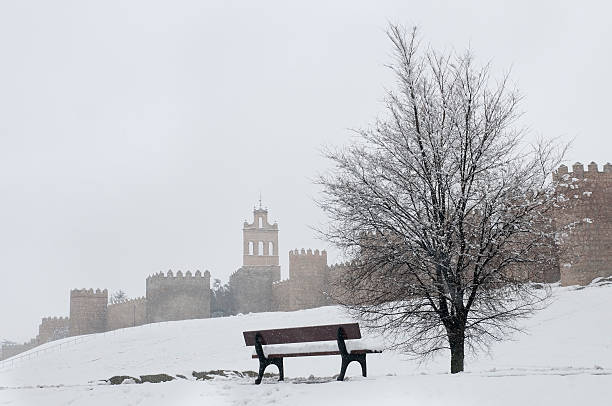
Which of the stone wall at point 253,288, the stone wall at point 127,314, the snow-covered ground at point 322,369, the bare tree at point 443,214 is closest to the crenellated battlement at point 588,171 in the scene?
the snow-covered ground at point 322,369

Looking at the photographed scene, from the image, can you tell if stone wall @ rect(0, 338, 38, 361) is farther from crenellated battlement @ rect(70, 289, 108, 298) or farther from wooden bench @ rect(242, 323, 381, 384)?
wooden bench @ rect(242, 323, 381, 384)

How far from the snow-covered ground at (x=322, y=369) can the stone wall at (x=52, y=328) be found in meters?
18.9

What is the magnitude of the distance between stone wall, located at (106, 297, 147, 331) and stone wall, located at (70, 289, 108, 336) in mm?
560

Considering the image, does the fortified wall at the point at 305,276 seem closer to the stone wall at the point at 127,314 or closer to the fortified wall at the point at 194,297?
the fortified wall at the point at 194,297

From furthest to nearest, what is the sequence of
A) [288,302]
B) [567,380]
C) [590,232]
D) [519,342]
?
[288,302], [590,232], [519,342], [567,380]

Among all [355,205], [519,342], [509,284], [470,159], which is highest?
[470,159]

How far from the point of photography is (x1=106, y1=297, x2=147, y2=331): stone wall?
45500 mm

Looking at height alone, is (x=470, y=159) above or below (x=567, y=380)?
above

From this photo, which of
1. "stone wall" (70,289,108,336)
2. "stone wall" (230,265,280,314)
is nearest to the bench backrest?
"stone wall" (230,265,280,314)

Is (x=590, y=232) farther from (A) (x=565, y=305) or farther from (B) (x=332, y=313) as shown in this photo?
(B) (x=332, y=313)

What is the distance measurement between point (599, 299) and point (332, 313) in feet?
36.0

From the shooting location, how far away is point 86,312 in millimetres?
47969

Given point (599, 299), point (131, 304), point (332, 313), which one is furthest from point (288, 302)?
point (599, 299)

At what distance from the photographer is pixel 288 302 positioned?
41812 millimetres
